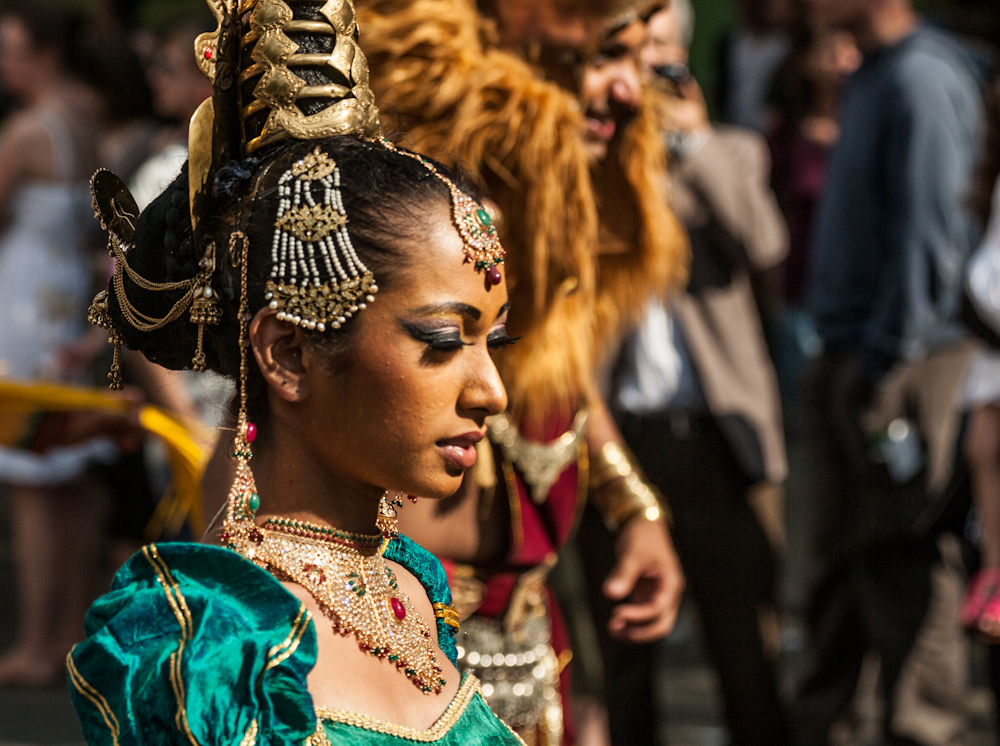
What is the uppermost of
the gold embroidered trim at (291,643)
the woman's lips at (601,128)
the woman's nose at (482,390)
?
the woman's nose at (482,390)

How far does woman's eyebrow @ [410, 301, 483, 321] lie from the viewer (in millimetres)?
1569

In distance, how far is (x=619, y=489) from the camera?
117 inches

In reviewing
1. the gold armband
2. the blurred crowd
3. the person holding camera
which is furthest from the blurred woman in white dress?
the gold armband

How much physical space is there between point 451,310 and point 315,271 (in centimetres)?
17

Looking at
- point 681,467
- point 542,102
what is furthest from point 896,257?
point 542,102

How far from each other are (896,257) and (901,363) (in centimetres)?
34

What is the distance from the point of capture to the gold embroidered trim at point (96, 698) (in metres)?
1.38

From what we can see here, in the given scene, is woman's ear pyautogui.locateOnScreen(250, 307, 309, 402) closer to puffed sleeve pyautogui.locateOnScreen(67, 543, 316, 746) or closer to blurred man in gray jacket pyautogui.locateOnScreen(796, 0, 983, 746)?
puffed sleeve pyautogui.locateOnScreen(67, 543, 316, 746)

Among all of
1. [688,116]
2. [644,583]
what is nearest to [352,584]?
[644,583]

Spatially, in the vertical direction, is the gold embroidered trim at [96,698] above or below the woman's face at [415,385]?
below

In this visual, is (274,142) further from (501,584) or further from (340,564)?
(501,584)

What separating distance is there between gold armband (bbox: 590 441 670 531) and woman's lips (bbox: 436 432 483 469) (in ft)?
4.45

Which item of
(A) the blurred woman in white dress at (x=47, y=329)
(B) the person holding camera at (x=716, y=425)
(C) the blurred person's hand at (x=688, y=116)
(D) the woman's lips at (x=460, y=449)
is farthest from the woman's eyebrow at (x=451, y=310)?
(A) the blurred woman in white dress at (x=47, y=329)

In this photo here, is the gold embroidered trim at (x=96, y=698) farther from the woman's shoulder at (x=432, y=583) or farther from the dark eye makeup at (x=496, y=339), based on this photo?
the dark eye makeup at (x=496, y=339)
